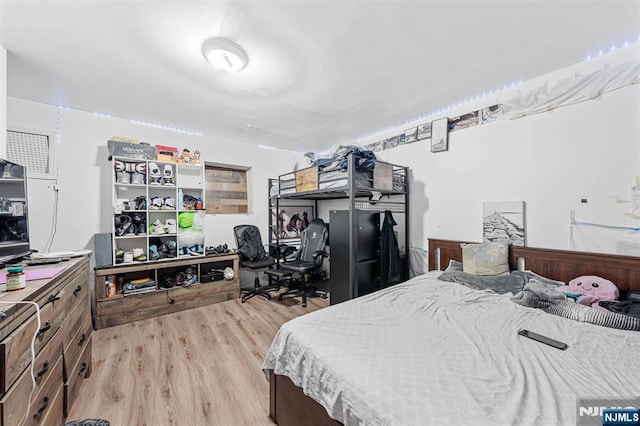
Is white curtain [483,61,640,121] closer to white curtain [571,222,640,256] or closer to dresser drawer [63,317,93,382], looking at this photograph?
white curtain [571,222,640,256]

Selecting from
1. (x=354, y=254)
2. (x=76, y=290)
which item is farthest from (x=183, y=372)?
(x=354, y=254)

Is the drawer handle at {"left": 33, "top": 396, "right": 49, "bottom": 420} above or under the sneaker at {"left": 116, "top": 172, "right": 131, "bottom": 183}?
under

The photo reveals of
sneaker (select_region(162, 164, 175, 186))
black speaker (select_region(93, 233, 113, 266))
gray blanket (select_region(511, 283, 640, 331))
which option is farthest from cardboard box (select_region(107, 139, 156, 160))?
gray blanket (select_region(511, 283, 640, 331))

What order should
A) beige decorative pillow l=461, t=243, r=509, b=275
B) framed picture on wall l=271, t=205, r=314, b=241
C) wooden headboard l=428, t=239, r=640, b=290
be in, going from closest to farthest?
wooden headboard l=428, t=239, r=640, b=290, beige decorative pillow l=461, t=243, r=509, b=275, framed picture on wall l=271, t=205, r=314, b=241

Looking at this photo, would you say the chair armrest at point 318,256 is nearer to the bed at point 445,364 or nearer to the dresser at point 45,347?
the bed at point 445,364

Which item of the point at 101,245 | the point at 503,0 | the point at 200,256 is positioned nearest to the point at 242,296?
the point at 200,256

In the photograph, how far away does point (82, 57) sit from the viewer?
6.15 ft

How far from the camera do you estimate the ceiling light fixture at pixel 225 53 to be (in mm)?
1624

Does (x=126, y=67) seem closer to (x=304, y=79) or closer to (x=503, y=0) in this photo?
(x=304, y=79)

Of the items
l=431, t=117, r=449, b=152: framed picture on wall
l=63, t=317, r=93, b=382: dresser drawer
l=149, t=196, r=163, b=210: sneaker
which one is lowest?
l=63, t=317, r=93, b=382: dresser drawer

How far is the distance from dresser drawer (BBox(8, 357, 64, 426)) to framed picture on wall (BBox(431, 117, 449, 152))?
359cm

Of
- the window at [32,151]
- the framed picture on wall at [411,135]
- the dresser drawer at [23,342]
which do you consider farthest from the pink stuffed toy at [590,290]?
the window at [32,151]

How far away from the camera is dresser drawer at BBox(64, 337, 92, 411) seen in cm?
140

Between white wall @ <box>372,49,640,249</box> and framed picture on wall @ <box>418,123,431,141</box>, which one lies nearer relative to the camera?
white wall @ <box>372,49,640,249</box>
